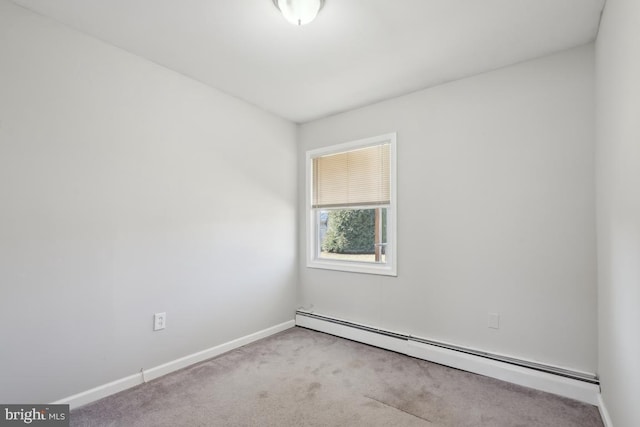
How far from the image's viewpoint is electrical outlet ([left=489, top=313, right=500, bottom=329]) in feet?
8.16

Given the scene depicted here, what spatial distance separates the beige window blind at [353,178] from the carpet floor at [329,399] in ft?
5.22

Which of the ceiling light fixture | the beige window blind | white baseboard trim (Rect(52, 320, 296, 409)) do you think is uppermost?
the ceiling light fixture

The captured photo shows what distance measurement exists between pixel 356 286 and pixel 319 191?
3.89 ft

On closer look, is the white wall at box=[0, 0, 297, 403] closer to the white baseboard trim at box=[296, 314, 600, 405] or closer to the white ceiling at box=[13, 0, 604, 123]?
the white ceiling at box=[13, 0, 604, 123]

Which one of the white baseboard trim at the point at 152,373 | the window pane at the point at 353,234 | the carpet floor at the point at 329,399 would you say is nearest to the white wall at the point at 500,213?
the window pane at the point at 353,234

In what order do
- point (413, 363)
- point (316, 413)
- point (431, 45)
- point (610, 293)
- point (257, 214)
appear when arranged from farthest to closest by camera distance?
point (257, 214), point (413, 363), point (431, 45), point (316, 413), point (610, 293)

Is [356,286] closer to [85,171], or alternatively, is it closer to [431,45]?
[431,45]

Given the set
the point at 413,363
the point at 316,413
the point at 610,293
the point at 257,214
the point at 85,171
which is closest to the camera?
the point at 610,293

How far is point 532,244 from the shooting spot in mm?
2357

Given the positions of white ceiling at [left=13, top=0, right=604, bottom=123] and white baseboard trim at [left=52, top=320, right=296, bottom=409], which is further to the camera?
white baseboard trim at [left=52, top=320, right=296, bottom=409]

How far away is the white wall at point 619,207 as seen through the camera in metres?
1.31

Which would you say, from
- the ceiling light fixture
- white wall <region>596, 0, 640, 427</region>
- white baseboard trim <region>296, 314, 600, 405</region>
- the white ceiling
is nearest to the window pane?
white baseboard trim <region>296, 314, 600, 405</region>

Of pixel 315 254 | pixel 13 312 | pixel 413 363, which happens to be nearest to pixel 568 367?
pixel 413 363

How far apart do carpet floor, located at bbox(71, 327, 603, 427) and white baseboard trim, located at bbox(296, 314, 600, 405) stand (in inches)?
2.4
